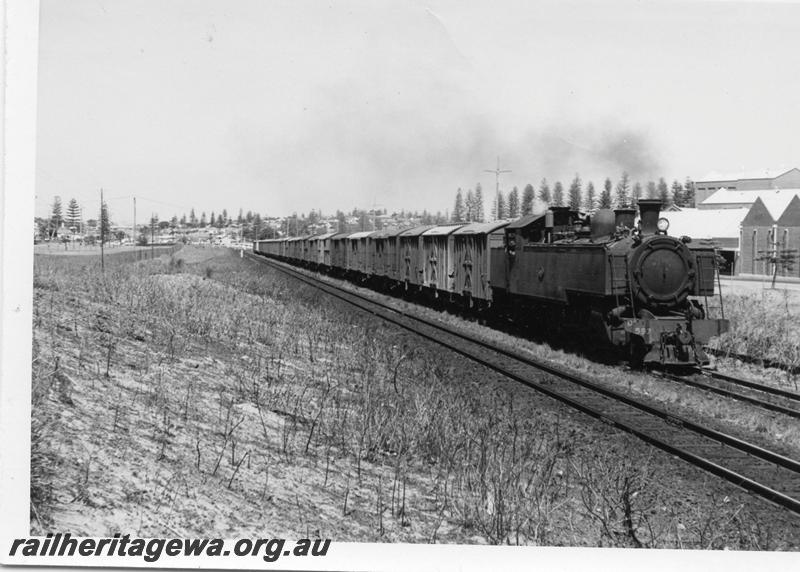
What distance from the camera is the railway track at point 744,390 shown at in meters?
10.8

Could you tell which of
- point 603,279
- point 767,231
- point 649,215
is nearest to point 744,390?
point 603,279

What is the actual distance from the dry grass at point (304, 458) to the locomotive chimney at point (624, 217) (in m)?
5.23

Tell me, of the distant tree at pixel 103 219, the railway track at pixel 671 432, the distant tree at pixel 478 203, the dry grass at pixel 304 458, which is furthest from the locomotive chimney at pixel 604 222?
the distant tree at pixel 478 203

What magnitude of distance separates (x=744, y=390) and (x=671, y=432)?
3980 mm

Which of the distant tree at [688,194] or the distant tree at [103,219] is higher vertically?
the distant tree at [688,194]

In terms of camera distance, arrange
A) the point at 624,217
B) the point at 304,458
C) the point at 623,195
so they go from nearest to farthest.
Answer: the point at 304,458 < the point at 624,217 < the point at 623,195

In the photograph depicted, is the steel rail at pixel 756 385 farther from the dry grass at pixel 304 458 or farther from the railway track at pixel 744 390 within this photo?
the dry grass at pixel 304 458

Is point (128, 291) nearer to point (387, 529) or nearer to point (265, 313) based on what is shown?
point (265, 313)

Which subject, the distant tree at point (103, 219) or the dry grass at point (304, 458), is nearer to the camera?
the dry grass at point (304, 458)

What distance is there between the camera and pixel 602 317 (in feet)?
44.5

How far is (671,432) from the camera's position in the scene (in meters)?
9.16

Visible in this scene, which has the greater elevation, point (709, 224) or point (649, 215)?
point (709, 224)

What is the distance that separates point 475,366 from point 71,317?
7088 mm

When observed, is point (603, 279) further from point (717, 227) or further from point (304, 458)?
point (717, 227)
